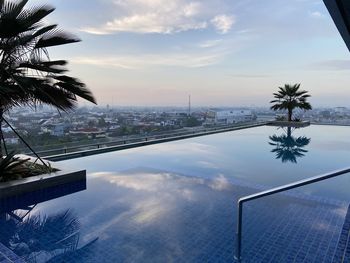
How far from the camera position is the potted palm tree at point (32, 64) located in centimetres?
509

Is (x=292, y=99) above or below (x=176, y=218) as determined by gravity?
above

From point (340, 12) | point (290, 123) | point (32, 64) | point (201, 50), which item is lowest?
point (290, 123)

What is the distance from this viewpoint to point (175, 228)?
4.37 m

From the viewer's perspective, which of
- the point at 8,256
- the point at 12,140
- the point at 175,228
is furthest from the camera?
the point at 12,140

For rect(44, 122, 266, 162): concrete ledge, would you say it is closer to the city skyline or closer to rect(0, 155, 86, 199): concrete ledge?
the city skyline

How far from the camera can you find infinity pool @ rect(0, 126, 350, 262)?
3627 mm

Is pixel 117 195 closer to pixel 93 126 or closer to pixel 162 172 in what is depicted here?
pixel 162 172

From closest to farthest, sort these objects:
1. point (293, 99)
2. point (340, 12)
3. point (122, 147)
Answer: point (340, 12)
point (122, 147)
point (293, 99)

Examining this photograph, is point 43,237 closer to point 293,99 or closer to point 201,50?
point 201,50

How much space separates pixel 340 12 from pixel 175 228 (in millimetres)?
3953

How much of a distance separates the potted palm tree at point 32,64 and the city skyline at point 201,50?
10.5 inches

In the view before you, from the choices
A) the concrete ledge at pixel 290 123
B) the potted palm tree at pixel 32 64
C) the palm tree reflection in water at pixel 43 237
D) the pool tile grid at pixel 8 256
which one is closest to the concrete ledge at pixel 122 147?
the potted palm tree at pixel 32 64

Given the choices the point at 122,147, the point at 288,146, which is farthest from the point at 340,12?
the point at 288,146

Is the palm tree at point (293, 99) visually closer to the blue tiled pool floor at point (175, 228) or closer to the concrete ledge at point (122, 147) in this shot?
the concrete ledge at point (122, 147)
